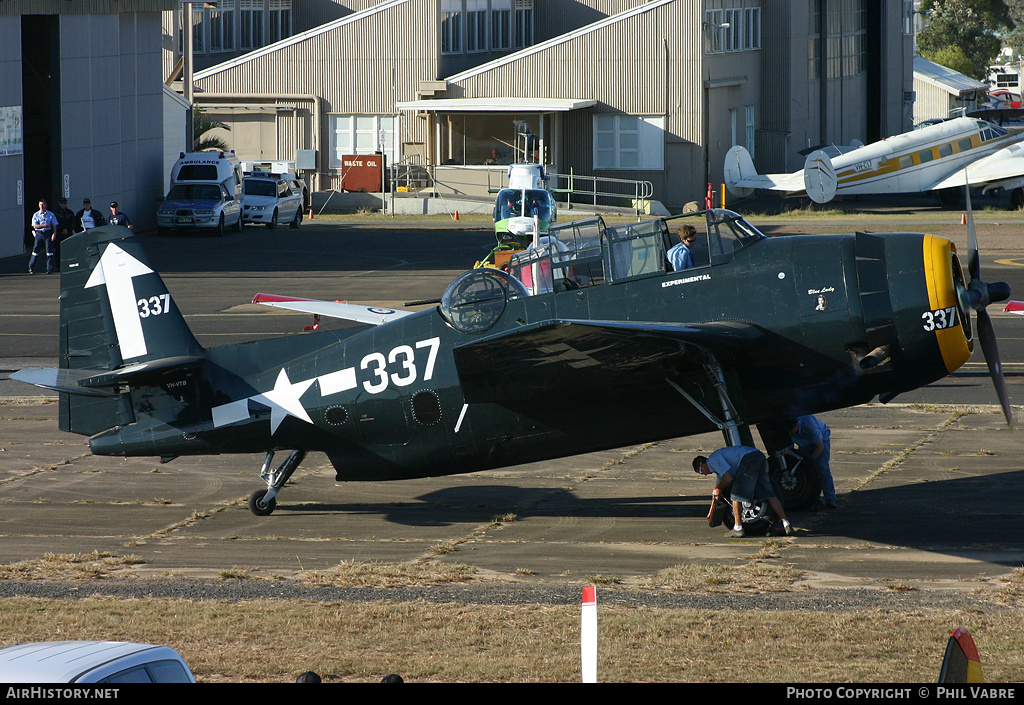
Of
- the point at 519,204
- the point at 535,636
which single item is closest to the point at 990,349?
the point at 535,636

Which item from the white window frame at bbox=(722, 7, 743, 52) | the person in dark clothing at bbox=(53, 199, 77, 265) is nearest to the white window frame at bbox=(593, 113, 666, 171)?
the white window frame at bbox=(722, 7, 743, 52)

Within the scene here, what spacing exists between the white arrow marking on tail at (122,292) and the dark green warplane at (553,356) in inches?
0.7

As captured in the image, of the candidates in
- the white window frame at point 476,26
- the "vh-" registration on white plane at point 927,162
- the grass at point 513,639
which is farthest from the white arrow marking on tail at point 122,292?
the white window frame at point 476,26

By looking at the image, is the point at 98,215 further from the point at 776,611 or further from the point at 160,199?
the point at 776,611

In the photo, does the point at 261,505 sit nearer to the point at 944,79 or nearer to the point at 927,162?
the point at 927,162

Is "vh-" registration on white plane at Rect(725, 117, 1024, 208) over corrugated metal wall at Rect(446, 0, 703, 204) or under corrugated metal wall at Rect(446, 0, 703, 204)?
under

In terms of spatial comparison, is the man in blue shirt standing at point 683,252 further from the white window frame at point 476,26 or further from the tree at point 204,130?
the white window frame at point 476,26

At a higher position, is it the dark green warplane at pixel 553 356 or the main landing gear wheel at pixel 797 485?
the dark green warplane at pixel 553 356

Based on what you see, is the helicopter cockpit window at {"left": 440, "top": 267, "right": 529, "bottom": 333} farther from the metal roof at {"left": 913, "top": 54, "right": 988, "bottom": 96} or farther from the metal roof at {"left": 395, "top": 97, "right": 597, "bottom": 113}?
the metal roof at {"left": 913, "top": 54, "right": 988, "bottom": 96}

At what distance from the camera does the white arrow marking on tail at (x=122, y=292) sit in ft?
40.1

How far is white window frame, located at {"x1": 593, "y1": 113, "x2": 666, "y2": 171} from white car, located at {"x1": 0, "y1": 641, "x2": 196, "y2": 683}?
5162 cm

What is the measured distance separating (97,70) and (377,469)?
37575 mm

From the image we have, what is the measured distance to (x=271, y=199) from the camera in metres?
48.8

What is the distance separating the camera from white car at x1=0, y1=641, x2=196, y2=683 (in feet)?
17.2
